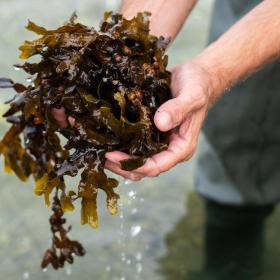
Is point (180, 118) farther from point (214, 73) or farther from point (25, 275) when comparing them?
point (25, 275)

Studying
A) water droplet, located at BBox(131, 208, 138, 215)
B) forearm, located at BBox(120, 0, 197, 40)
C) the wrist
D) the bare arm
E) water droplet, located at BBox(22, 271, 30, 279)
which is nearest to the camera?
the bare arm

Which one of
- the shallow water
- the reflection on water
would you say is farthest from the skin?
the reflection on water

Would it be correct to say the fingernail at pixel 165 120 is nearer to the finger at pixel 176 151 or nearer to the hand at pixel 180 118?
the hand at pixel 180 118

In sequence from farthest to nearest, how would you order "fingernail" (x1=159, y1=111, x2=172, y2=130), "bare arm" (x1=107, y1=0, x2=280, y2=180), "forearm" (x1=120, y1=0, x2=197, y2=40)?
"forearm" (x1=120, y1=0, x2=197, y2=40) → "bare arm" (x1=107, y1=0, x2=280, y2=180) → "fingernail" (x1=159, y1=111, x2=172, y2=130)

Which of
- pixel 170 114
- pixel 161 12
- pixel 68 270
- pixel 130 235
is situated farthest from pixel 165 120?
pixel 130 235

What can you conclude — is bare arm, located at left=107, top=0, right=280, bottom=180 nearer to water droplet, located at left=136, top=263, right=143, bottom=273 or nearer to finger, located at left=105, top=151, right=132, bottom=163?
finger, located at left=105, top=151, right=132, bottom=163

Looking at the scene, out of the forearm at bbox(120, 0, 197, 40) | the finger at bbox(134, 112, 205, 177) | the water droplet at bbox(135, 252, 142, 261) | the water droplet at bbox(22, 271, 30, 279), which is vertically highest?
the forearm at bbox(120, 0, 197, 40)

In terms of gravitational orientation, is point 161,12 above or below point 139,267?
above

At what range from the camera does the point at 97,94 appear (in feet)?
5.90

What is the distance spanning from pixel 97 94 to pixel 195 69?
34cm

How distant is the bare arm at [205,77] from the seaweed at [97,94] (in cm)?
5

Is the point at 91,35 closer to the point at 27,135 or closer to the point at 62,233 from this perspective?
the point at 27,135

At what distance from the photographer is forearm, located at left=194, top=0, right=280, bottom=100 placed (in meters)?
2.04

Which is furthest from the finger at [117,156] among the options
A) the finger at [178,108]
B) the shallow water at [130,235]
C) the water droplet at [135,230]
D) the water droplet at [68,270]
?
the water droplet at [135,230]
